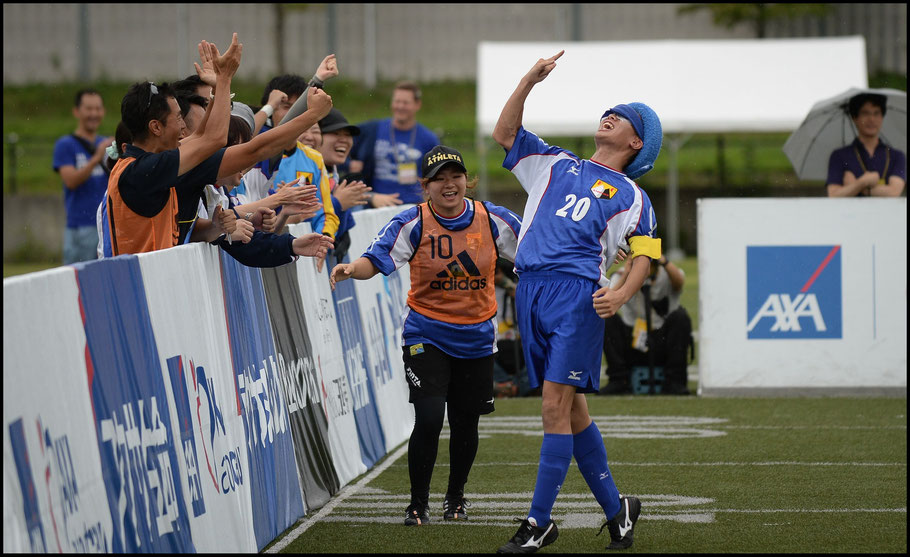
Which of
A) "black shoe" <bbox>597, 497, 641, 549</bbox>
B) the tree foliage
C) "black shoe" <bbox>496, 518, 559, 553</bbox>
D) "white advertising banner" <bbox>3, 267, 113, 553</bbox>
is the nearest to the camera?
"white advertising banner" <bbox>3, 267, 113, 553</bbox>

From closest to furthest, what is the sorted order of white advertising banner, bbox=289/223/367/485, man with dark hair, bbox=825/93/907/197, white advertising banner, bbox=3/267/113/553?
white advertising banner, bbox=3/267/113/553
white advertising banner, bbox=289/223/367/485
man with dark hair, bbox=825/93/907/197

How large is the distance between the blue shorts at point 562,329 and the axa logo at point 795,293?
17.5 ft

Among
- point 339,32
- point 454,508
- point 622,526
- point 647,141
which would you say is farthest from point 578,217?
point 339,32

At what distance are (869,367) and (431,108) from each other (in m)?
23.2

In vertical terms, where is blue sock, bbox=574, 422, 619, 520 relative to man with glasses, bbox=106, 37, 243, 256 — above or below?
below

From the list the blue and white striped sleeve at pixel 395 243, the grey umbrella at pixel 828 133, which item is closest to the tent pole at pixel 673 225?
the grey umbrella at pixel 828 133

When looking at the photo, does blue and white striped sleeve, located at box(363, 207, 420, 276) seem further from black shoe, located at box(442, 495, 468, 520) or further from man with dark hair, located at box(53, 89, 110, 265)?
man with dark hair, located at box(53, 89, 110, 265)

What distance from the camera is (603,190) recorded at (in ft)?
19.9

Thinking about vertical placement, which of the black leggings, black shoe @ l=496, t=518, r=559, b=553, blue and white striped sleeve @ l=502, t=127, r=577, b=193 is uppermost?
blue and white striped sleeve @ l=502, t=127, r=577, b=193

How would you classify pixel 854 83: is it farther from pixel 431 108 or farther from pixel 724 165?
pixel 431 108

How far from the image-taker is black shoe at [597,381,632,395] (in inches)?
450

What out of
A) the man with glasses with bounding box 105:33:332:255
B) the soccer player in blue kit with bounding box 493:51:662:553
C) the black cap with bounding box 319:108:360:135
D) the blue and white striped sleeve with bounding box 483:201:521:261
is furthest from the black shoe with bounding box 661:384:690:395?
the man with glasses with bounding box 105:33:332:255

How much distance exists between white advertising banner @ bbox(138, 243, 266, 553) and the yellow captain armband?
6.26 feet

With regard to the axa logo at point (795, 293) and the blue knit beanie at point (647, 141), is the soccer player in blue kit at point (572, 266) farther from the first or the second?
the axa logo at point (795, 293)
